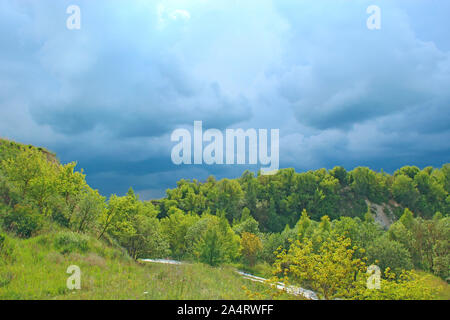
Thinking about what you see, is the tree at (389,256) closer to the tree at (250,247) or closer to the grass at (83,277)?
the tree at (250,247)

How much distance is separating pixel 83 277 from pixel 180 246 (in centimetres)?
5290

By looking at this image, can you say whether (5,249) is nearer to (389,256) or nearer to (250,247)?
(250,247)

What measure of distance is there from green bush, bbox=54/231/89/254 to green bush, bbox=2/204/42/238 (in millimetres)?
3276

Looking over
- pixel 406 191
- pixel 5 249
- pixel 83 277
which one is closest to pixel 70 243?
pixel 5 249

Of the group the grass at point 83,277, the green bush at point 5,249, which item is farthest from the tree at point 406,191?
the green bush at point 5,249

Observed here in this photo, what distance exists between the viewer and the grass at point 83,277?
16.0m

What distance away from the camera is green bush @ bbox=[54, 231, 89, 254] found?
77.6ft

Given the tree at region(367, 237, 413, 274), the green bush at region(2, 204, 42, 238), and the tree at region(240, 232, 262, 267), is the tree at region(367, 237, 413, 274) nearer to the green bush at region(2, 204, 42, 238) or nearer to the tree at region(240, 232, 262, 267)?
the tree at region(240, 232, 262, 267)

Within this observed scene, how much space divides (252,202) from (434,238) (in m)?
72.1

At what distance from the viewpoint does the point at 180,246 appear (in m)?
70.1

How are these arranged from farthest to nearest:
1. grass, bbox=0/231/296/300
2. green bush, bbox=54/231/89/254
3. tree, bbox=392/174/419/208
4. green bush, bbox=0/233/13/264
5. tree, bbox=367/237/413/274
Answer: tree, bbox=392/174/419/208, tree, bbox=367/237/413/274, green bush, bbox=54/231/89/254, green bush, bbox=0/233/13/264, grass, bbox=0/231/296/300

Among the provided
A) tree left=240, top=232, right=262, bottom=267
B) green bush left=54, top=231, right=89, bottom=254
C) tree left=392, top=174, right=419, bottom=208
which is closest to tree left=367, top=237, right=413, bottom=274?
tree left=240, top=232, right=262, bottom=267

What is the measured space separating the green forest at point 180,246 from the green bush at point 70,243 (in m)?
0.08
